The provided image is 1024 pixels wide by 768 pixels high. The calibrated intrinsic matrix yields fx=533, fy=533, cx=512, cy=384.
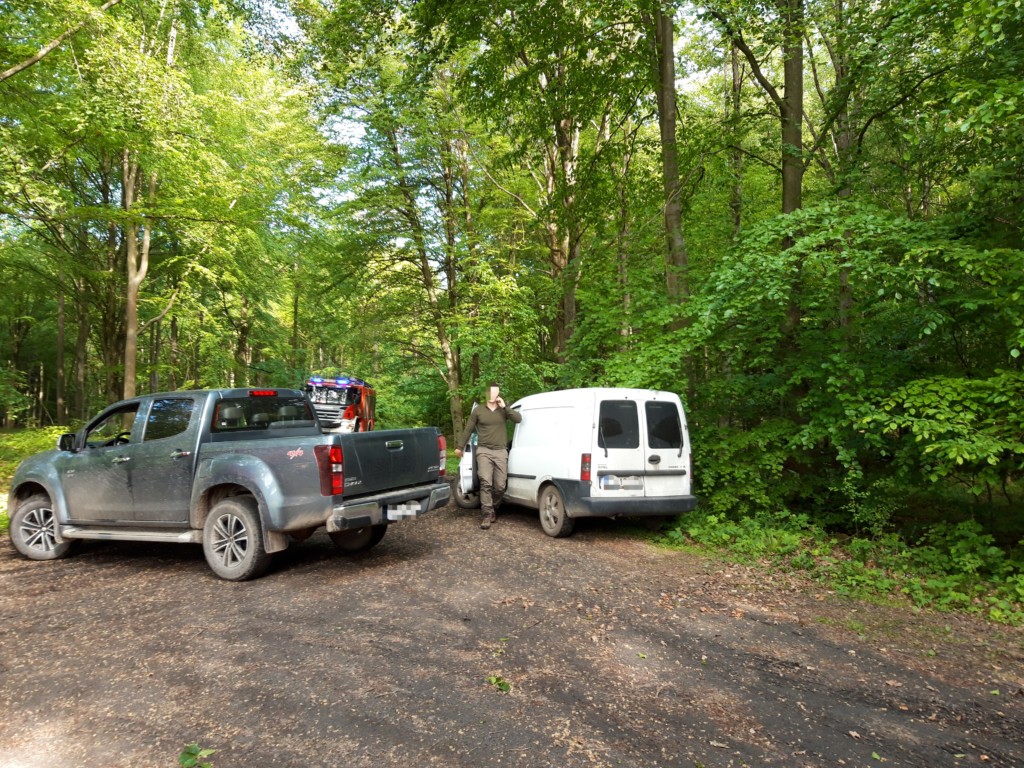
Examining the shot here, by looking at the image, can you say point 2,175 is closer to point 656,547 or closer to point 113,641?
point 113,641

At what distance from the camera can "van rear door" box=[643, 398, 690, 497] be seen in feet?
22.3

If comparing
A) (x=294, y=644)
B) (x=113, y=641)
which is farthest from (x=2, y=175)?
Answer: (x=294, y=644)

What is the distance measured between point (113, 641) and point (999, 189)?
8.85 meters

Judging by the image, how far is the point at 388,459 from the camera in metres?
5.33

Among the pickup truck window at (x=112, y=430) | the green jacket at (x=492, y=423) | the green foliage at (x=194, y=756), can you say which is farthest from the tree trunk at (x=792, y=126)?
the pickup truck window at (x=112, y=430)

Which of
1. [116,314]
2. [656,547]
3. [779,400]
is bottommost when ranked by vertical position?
[656,547]

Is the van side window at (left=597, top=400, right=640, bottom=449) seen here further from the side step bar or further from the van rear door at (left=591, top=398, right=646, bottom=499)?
the side step bar

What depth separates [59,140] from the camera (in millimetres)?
11148

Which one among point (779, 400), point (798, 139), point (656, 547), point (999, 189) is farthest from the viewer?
point (798, 139)

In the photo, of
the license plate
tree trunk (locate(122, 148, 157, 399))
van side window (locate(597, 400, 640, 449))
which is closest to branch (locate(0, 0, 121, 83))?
tree trunk (locate(122, 148, 157, 399))

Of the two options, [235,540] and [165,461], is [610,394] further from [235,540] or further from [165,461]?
[165,461]

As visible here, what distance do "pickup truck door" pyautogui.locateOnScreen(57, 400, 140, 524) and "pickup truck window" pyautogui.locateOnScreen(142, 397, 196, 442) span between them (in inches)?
8.7

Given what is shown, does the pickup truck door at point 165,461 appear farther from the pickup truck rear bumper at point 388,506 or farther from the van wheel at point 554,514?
the van wheel at point 554,514

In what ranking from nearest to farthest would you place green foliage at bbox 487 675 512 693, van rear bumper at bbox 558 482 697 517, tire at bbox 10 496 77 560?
1. green foliage at bbox 487 675 512 693
2. tire at bbox 10 496 77 560
3. van rear bumper at bbox 558 482 697 517
